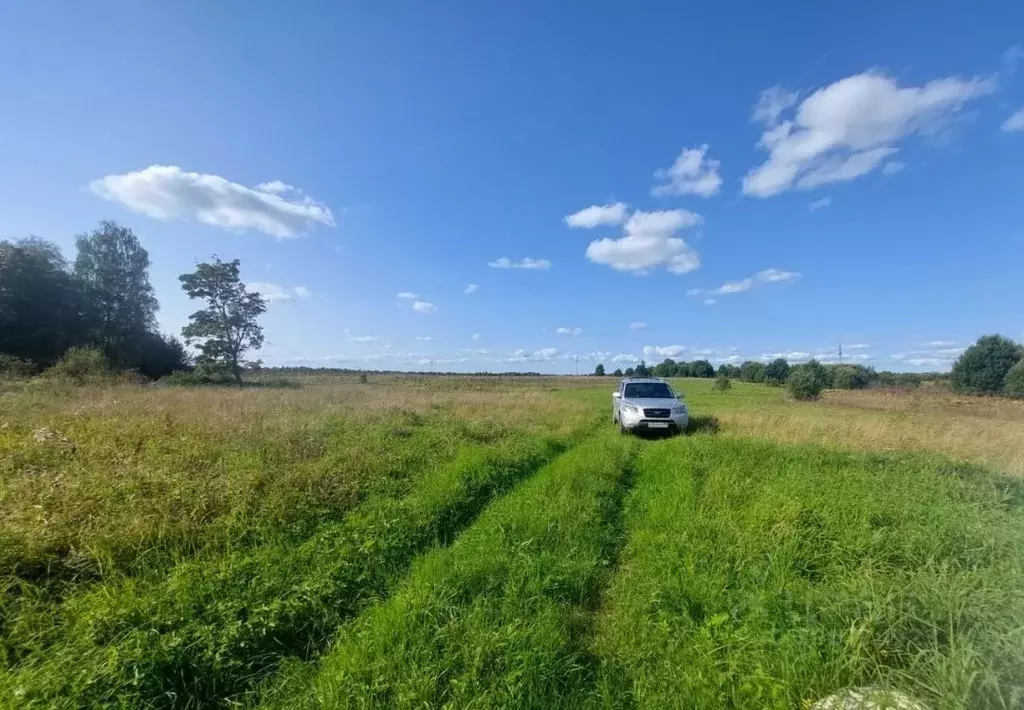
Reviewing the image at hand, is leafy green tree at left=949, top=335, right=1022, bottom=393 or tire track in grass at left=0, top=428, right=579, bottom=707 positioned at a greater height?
leafy green tree at left=949, top=335, right=1022, bottom=393

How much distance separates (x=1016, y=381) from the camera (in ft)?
122

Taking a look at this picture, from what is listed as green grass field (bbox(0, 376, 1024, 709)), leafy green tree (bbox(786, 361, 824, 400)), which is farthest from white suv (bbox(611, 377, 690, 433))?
leafy green tree (bbox(786, 361, 824, 400))

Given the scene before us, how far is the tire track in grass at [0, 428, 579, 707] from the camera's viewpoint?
106 inches

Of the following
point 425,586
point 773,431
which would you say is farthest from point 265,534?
point 773,431

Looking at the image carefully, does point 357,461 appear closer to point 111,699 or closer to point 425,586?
point 425,586

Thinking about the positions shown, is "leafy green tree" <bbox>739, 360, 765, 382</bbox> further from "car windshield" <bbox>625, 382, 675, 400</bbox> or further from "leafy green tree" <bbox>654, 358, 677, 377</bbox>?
"car windshield" <bbox>625, 382, 675, 400</bbox>

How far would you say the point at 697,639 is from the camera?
10.8 ft

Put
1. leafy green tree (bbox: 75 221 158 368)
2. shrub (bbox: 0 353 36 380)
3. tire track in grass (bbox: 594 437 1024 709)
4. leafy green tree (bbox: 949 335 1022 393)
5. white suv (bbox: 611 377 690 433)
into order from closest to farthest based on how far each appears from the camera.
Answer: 1. tire track in grass (bbox: 594 437 1024 709)
2. white suv (bbox: 611 377 690 433)
3. shrub (bbox: 0 353 36 380)
4. leafy green tree (bbox: 75 221 158 368)
5. leafy green tree (bbox: 949 335 1022 393)

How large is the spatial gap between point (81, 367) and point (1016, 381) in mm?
67711

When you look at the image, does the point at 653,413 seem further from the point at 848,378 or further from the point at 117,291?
the point at 848,378

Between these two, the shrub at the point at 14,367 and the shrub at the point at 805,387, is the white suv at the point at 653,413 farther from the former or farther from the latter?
the shrub at the point at 805,387

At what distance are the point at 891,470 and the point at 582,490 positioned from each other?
6003 millimetres

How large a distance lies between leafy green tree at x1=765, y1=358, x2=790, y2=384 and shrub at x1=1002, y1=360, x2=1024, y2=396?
3359 cm

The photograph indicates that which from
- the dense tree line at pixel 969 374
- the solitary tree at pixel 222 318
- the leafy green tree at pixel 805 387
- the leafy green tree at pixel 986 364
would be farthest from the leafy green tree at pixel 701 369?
the solitary tree at pixel 222 318
